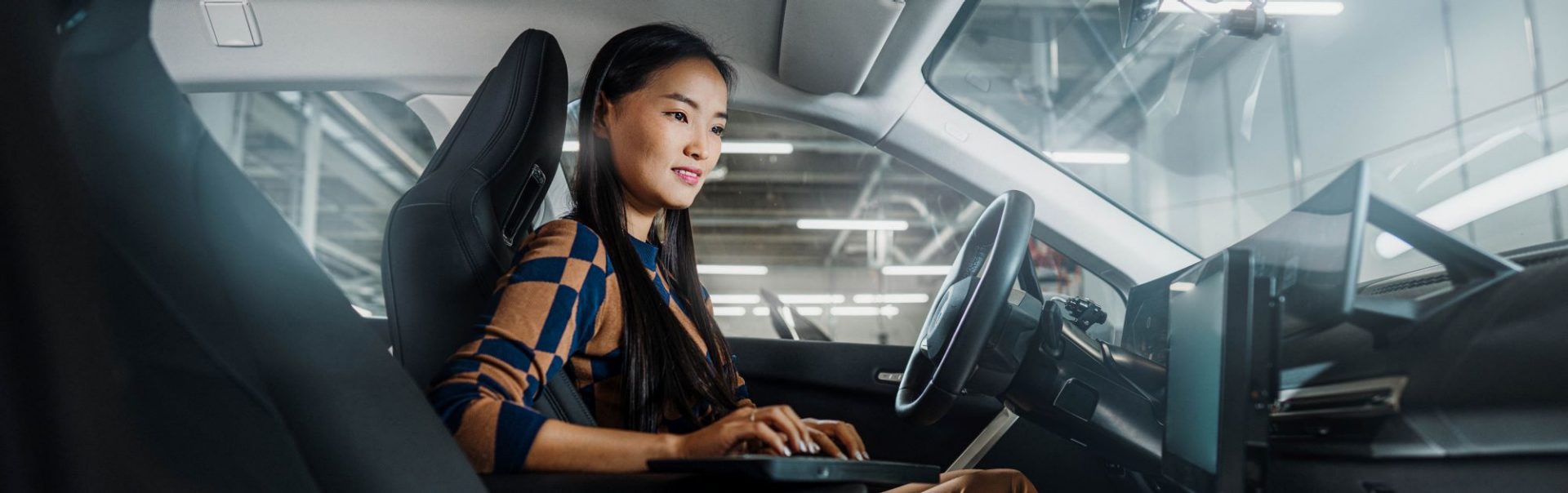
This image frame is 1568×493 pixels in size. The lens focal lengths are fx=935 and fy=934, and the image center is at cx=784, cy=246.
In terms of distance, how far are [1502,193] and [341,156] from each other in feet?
8.98

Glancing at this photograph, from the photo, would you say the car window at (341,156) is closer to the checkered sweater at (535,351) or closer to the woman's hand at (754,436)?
the checkered sweater at (535,351)

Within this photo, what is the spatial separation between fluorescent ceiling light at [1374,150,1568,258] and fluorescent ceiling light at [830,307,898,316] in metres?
6.27

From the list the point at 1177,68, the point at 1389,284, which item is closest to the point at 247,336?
the point at 1389,284

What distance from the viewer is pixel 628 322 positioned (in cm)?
104

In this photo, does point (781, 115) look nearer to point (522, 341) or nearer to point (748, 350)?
point (748, 350)

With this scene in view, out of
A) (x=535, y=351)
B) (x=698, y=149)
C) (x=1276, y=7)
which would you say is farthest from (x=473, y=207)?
(x=1276, y=7)

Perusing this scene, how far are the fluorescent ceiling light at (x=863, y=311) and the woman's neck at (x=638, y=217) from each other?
6.59 m

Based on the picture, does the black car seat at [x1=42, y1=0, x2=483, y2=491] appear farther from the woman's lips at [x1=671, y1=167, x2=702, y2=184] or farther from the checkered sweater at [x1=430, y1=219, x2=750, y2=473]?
the woman's lips at [x1=671, y1=167, x2=702, y2=184]

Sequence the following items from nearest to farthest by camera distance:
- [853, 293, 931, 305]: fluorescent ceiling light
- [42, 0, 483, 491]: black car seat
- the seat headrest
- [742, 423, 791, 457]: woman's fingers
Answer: [42, 0, 483, 491]: black car seat < [742, 423, 791, 457]: woman's fingers < the seat headrest < [853, 293, 931, 305]: fluorescent ceiling light

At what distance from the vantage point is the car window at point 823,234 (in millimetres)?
3564

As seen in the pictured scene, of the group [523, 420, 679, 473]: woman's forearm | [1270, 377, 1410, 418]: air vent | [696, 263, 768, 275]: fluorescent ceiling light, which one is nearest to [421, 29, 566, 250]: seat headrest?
[523, 420, 679, 473]: woman's forearm

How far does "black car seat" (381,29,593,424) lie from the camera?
3.00 ft

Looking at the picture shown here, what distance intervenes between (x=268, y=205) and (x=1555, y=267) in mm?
1002

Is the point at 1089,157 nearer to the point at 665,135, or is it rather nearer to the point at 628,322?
the point at 665,135
